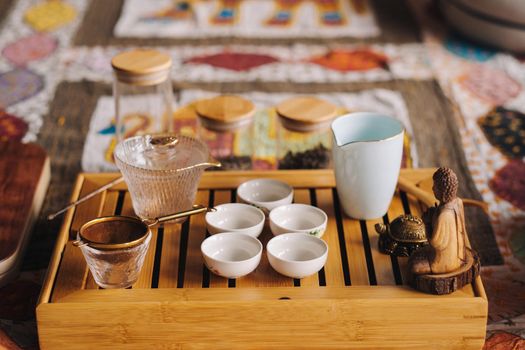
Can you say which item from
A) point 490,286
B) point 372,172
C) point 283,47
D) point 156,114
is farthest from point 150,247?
point 283,47

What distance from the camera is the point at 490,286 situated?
136cm

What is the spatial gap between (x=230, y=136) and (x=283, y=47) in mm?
596

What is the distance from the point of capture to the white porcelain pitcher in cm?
116

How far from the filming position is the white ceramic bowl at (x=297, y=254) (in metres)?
1.05

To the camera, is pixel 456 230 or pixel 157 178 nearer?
pixel 456 230

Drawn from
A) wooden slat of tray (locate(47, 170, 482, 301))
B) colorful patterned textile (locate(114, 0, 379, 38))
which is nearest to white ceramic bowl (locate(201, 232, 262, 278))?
wooden slat of tray (locate(47, 170, 482, 301))

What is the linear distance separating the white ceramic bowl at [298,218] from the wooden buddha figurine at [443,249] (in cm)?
18

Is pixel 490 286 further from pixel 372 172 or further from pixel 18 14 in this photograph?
pixel 18 14

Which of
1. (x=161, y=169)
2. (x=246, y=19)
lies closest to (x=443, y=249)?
(x=161, y=169)

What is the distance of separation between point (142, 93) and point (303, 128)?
70 cm

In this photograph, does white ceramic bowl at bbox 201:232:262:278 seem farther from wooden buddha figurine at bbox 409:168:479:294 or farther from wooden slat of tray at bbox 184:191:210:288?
wooden buddha figurine at bbox 409:168:479:294

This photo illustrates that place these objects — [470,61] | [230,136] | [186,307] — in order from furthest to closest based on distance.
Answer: [470,61], [230,136], [186,307]

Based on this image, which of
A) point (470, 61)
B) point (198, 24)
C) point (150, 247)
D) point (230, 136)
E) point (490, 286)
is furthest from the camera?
point (198, 24)

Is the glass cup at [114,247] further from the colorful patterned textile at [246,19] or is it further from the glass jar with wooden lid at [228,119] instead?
the colorful patterned textile at [246,19]
